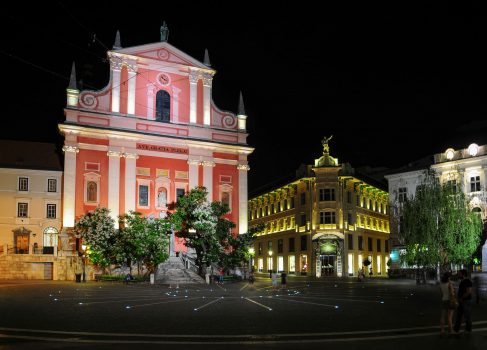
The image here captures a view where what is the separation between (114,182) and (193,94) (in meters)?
13.5

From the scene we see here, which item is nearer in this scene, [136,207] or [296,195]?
[136,207]

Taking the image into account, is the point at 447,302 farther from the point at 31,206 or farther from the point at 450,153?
the point at 450,153

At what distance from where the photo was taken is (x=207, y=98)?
67000 millimetres

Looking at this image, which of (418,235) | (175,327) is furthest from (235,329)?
(418,235)

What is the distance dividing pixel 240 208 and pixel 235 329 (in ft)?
160

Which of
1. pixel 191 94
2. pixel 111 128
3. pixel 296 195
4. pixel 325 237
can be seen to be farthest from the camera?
pixel 296 195

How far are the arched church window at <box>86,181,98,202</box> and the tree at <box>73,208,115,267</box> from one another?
10.2 feet

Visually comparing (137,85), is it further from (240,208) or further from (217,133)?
(240,208)

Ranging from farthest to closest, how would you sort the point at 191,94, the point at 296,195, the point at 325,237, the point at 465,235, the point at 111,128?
1. the point at 296,195
2. the point at 325,237
3. the point at 191,94
4. the point at 111,128
5. the point at 465,235

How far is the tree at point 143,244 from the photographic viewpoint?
53719 mm

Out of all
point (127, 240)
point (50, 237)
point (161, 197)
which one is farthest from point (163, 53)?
point (50, 237)

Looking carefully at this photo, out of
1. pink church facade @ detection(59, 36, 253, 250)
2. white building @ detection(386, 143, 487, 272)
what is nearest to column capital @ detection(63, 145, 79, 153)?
pink church facade @ detection(59, 36, 253, 250)

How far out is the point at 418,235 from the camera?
52562mm

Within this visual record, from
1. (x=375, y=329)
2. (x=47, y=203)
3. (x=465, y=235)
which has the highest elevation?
(x=47, y=203)
